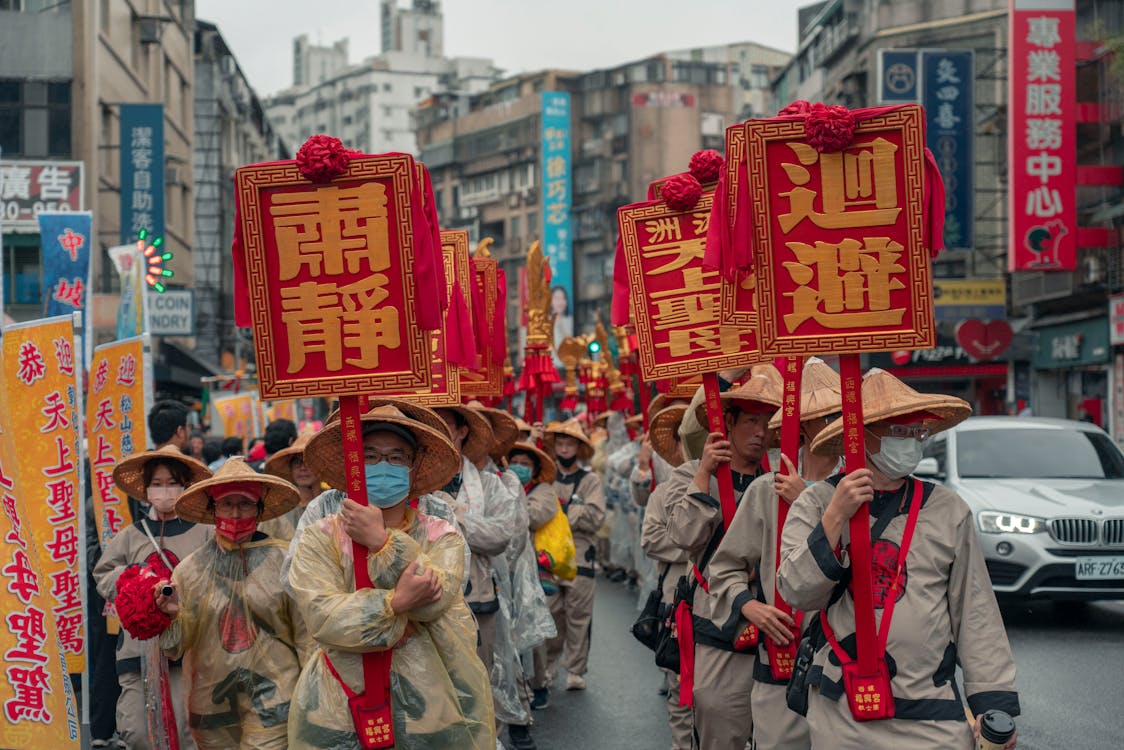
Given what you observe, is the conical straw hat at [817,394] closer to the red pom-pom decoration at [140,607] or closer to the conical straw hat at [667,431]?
the conical straw hat at [667,431]

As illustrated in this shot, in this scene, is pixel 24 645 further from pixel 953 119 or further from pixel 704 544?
pixel 953 119

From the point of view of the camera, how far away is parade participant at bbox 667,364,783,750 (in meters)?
6.16

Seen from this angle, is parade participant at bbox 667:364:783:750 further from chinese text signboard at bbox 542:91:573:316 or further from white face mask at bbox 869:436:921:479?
chinese text signboard at bbox 542:91:573:316

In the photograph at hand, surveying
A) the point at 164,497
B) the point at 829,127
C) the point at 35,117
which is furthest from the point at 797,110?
the point at 35,117

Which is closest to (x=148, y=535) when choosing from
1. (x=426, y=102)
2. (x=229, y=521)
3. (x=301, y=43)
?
(x=229, y=521)

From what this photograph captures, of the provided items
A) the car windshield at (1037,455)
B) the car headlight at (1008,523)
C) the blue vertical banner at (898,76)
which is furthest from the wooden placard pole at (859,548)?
the blue vertical banner at (898,76)

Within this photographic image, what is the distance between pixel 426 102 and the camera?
299 ft

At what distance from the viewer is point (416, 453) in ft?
18.1

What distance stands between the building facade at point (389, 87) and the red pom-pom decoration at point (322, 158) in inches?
4016

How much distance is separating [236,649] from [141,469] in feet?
5.26

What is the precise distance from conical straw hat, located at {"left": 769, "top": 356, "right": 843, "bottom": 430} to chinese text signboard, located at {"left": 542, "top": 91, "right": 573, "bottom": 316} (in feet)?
212

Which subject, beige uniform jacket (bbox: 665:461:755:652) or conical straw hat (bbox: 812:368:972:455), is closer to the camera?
conical straw hat (bbox: 812:368:972:455)

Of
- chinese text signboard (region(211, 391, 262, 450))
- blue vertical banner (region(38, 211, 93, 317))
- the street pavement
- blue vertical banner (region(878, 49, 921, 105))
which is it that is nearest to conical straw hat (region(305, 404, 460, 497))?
the street pavement

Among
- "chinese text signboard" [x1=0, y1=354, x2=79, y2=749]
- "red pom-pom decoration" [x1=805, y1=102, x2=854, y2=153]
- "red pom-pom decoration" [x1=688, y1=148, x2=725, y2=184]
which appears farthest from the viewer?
"red pom-pom decoration" [x1=688, y1=148, x2=725, y2=184]
